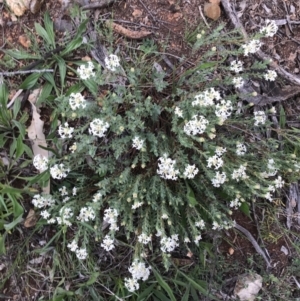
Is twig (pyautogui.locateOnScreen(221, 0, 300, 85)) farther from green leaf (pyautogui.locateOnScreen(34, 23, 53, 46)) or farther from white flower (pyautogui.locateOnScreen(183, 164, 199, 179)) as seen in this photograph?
green leaf (pyautogui.locateOnScreen(34, 23, 53, 46))

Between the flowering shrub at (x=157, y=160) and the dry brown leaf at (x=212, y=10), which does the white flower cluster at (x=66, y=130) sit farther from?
the dry brown leaf at (x=212, y=10)

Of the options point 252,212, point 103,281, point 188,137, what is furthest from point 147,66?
point 103,281

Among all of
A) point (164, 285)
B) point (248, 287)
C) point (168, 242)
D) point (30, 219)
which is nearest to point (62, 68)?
point (30, 219)

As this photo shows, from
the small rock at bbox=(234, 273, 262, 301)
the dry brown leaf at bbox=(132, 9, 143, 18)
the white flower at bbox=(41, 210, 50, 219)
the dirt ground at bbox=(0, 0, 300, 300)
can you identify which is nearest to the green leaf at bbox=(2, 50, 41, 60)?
the dirt ground at bbox=(0, 0, 300, 300)

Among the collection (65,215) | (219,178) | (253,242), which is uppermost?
(65,215)

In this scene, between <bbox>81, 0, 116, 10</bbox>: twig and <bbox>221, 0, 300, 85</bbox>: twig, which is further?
<bbox>221, 0, 300, 85</bbox>: twig

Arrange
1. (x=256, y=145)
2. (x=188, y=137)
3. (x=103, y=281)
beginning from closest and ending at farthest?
(x=188, y=137)
(x=256, y=145)
(x=103, y=281)

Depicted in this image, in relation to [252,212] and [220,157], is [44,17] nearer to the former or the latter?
[220,157]

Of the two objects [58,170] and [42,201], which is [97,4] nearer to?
[58,170]
